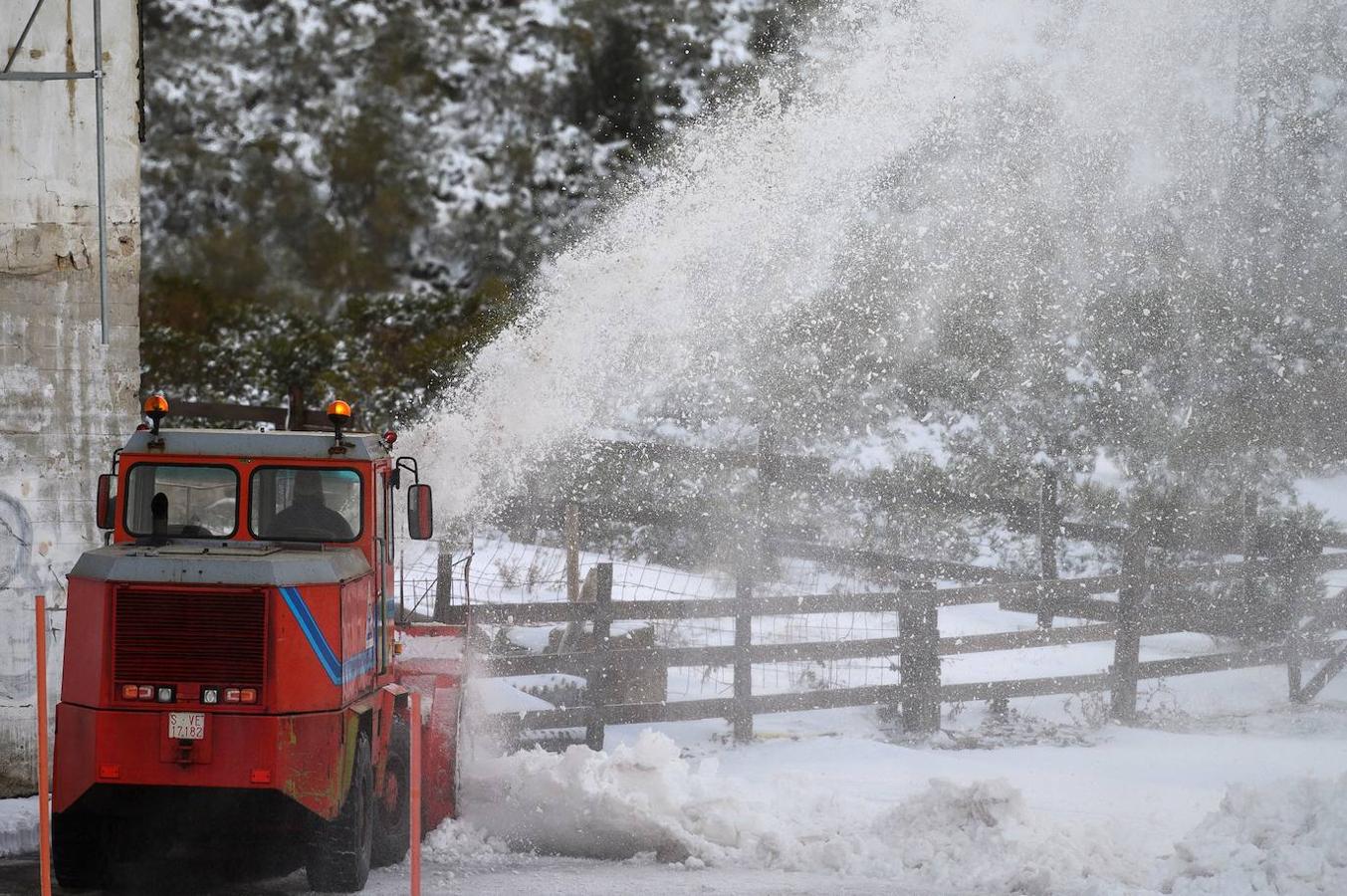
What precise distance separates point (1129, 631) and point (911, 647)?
1.99 metres

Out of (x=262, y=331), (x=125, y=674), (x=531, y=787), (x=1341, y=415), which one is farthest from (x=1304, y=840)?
(x=262, y=331)

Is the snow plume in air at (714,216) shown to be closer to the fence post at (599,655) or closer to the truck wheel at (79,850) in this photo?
the fence post at (599,655)

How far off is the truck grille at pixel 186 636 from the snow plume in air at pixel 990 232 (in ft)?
18.7

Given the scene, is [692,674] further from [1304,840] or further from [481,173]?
[481,173]

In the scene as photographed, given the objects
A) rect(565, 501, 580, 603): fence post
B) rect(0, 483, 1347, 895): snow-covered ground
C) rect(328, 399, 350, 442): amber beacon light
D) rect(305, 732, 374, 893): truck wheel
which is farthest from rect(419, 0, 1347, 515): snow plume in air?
rect(305, 732, 374, 893): truck wheel

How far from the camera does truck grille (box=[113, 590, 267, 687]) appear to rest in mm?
6246

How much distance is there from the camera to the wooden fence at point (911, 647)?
10266mm

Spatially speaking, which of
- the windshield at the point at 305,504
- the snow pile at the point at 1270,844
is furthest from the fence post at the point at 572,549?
the snow pile at the point at 1270,844

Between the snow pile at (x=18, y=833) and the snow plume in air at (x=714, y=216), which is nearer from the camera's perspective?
the snow pile at (x=18, y=833)

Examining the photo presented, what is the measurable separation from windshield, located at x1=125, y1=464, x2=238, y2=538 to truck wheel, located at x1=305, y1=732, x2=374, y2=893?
132 centimetres

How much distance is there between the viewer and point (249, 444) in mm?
6957

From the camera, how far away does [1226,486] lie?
676 inches

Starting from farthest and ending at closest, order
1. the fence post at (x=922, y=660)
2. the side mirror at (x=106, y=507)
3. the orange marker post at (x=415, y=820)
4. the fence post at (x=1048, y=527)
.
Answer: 1. the fence post at (x=1048, y=527)
2. the fence post at (x=922, y=660)
3. the side mirror at (x=106, y=507)
4. the orange marker post at (x=415, y=820)

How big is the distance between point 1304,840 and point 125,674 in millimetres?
5676
